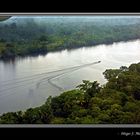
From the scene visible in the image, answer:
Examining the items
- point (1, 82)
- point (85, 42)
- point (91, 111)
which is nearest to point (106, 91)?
point (91, 111)

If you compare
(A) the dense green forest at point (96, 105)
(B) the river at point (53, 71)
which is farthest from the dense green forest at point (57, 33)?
(A) the dense green forest at point (96, 105)

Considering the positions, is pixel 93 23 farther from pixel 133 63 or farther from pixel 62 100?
pixel 62 100

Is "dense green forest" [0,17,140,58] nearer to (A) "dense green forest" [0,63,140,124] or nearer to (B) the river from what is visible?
(B) the river

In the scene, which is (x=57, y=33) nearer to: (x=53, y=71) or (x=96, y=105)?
(x=53, y=71)

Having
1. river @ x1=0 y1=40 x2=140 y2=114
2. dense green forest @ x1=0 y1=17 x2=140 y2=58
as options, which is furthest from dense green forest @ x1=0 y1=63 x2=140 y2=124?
dense green forest @ x1=0 y1=17 x2=140 y2=58

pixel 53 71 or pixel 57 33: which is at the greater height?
pixel 57 33

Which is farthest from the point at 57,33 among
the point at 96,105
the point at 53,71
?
the point at 96,105

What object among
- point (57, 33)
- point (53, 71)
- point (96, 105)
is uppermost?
point (57, 33)
